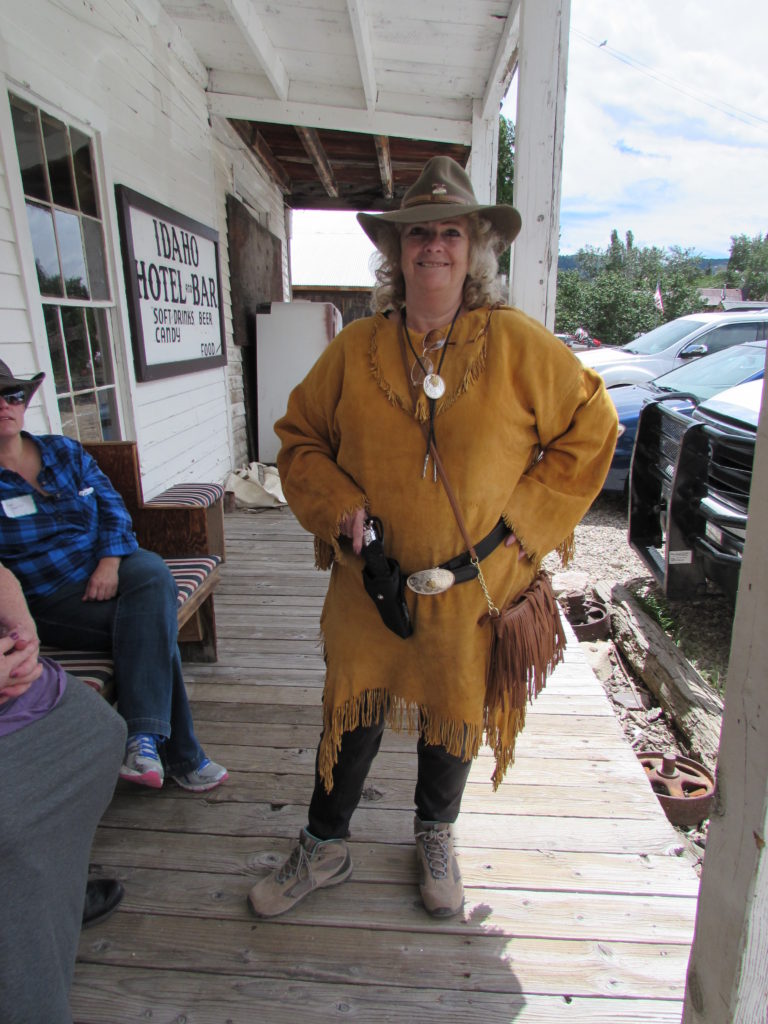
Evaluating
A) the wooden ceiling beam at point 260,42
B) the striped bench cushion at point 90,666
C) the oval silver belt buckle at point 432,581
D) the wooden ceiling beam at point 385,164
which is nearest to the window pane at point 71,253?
the wooden ceiling beam at point 260,42

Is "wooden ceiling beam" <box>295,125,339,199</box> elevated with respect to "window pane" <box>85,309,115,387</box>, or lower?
elevated

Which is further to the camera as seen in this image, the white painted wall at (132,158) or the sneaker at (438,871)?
the white painted wall at (132,158)

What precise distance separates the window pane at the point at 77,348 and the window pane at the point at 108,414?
14cm

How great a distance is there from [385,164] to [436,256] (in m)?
5.88

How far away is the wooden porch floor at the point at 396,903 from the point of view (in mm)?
1364

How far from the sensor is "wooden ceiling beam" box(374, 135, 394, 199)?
574 centimetres

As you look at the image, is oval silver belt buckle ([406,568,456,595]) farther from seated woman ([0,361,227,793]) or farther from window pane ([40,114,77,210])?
window pane ([40,114,77,210])

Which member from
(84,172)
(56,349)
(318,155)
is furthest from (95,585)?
(318,155)

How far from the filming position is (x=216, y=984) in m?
1.39

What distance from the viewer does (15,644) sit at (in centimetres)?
137

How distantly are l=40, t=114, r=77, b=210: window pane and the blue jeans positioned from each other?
5.78 feet

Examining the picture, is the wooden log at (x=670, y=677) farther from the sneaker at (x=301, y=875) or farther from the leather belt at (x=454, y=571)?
the leather belt at (x=454, y=571)

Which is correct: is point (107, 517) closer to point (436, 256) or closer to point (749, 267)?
point (436, 256)

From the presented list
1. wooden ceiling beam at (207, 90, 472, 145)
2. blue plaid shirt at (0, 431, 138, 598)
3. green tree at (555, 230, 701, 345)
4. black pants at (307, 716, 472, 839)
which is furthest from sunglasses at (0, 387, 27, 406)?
green tree at (555, 230, 701, 345)
